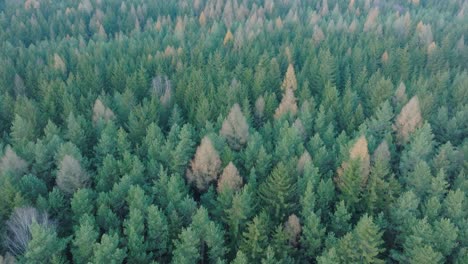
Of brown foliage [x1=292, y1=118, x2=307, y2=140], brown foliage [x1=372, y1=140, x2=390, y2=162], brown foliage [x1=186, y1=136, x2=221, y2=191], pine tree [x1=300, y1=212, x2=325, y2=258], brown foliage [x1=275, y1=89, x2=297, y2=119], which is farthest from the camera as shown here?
brown foliage [x1=275, y1=89, x2=297, y2=119]

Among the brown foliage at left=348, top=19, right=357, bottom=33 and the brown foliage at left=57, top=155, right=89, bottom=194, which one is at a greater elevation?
the brown foliage at left=57, top=155, right=89, bottom=194

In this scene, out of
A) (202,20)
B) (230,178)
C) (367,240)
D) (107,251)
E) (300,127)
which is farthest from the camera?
(202,20)

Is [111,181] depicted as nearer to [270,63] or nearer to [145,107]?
[145,107]

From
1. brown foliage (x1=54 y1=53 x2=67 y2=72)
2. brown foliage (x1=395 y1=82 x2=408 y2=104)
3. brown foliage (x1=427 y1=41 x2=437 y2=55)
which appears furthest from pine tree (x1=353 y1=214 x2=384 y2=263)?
brown foliage (x1=427 y1=41 x2=437 y2=55)

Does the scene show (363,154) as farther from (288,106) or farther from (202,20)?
(202,20)

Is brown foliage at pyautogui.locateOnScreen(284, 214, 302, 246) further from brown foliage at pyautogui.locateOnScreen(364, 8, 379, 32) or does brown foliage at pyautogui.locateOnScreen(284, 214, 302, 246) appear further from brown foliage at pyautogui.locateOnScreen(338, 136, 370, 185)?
brown foliage at pyautogui.locateOnScreen(364, 8, 379, 32)

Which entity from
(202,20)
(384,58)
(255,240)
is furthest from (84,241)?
(202,20)

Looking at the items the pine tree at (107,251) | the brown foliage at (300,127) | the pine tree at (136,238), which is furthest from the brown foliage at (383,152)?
the pine tree at (107,251)
